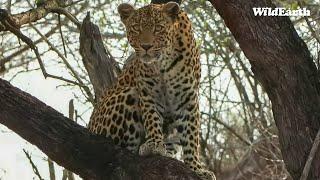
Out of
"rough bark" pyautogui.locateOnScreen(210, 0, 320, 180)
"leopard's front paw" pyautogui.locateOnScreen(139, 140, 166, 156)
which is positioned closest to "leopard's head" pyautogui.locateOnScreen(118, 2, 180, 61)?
Answer: "leopard's front paw" pyautogui.locateOnScreen(139, 140, 166, 156)

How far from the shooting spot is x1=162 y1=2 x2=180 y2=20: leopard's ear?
7395 mm

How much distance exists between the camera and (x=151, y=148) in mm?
6953

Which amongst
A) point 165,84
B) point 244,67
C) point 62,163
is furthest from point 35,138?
point 244,67

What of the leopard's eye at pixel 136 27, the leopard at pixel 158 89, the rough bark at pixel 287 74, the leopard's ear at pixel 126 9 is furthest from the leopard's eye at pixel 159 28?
the rough bark at pixel 287 74

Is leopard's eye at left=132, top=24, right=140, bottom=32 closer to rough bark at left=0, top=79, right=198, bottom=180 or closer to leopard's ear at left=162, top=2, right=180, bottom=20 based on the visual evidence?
leopard's ear at left=162, top=2, right=180, bottom=20

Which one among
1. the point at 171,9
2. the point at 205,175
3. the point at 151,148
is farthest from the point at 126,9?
the point at 205,175

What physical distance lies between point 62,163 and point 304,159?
179cm

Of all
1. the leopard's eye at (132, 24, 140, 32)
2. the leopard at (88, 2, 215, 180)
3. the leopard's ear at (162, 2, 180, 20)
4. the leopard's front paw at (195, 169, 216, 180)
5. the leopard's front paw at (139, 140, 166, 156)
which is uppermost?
the leopard's ear at (162, 2, 180, 20)

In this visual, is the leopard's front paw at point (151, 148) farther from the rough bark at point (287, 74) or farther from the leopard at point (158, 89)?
the rough bark at point (287, 74)

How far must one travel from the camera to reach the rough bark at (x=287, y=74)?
6387 mm

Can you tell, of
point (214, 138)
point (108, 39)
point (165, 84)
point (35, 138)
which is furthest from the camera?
point (214, 138)

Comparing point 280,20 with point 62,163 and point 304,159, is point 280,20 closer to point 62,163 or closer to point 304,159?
point 304,159

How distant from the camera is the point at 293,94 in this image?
6398 mm

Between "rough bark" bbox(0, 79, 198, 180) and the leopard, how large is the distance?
69cm
